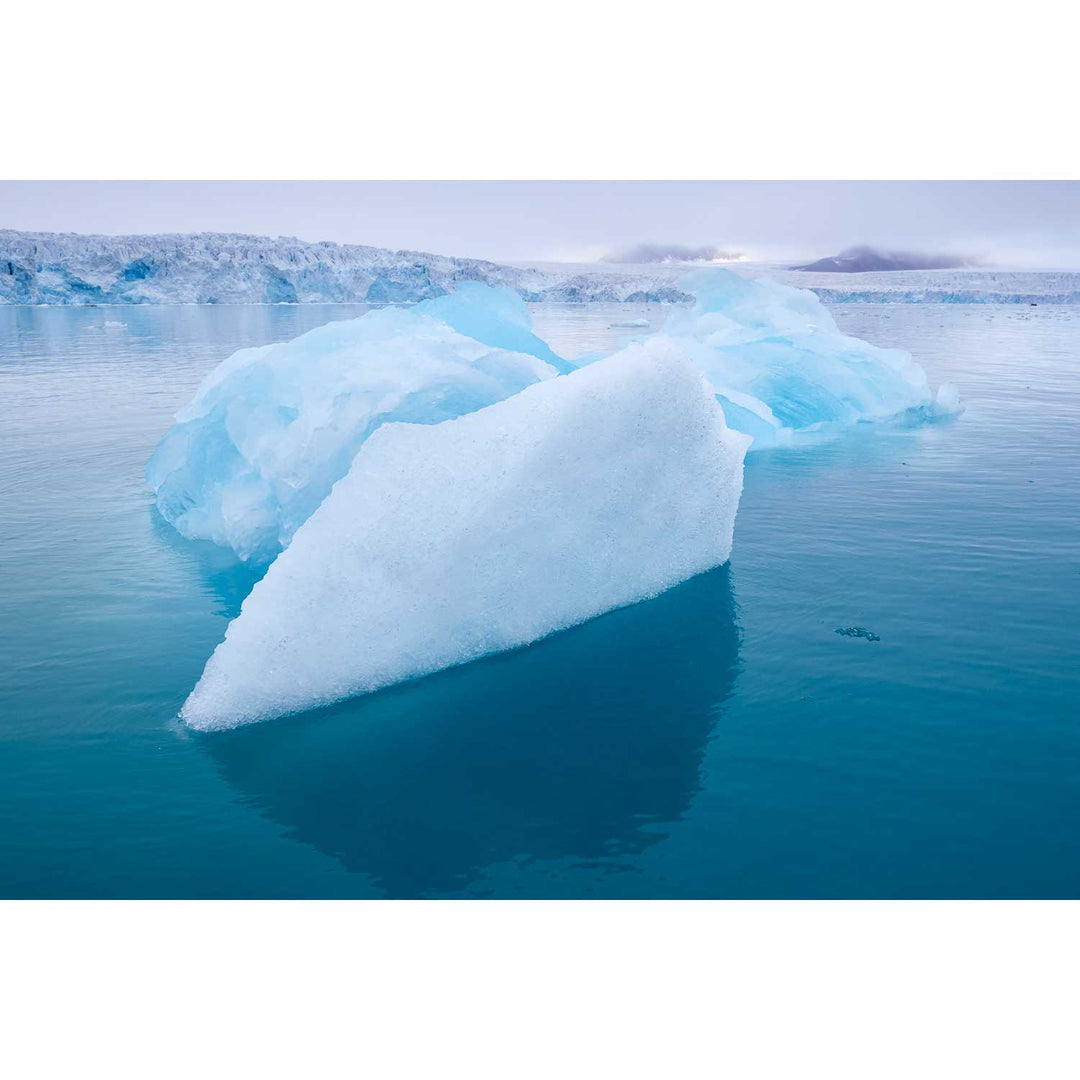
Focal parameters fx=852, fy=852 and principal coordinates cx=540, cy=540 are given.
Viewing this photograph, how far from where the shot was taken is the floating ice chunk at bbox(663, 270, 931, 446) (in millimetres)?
13188

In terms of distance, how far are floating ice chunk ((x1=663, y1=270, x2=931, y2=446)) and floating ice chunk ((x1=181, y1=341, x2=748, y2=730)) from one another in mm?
6764

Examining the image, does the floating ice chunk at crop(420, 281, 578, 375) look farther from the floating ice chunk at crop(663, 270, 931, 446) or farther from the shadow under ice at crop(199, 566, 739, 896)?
the shadow under ice at crop(199, 566, 739, 896)

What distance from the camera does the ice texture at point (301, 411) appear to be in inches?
266

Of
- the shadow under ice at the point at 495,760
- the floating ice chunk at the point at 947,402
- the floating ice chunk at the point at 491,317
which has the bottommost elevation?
the shadow under ice at the point at 495,760

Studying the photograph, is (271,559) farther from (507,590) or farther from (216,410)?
(507,590)

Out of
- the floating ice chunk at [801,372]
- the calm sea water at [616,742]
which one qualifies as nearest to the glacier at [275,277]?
the floating ice chunk at [801,372]

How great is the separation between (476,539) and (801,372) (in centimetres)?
1008

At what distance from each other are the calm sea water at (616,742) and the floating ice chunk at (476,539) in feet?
0.72

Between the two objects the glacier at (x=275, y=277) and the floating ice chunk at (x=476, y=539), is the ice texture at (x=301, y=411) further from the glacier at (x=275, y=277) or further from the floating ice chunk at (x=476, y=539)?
the glacier at (x=275, y=277)

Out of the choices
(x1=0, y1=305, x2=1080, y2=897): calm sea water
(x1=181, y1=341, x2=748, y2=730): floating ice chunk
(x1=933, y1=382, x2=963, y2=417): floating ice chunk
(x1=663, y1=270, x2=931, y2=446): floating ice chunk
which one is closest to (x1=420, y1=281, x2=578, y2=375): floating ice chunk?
(x1=0, y1=305, x2=1080, y2=897): calm sea water

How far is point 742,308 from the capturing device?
52.0ft

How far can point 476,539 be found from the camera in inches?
202

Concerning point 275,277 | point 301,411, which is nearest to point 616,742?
point 301,411

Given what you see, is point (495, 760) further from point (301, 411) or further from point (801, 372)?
point (801, 372)
